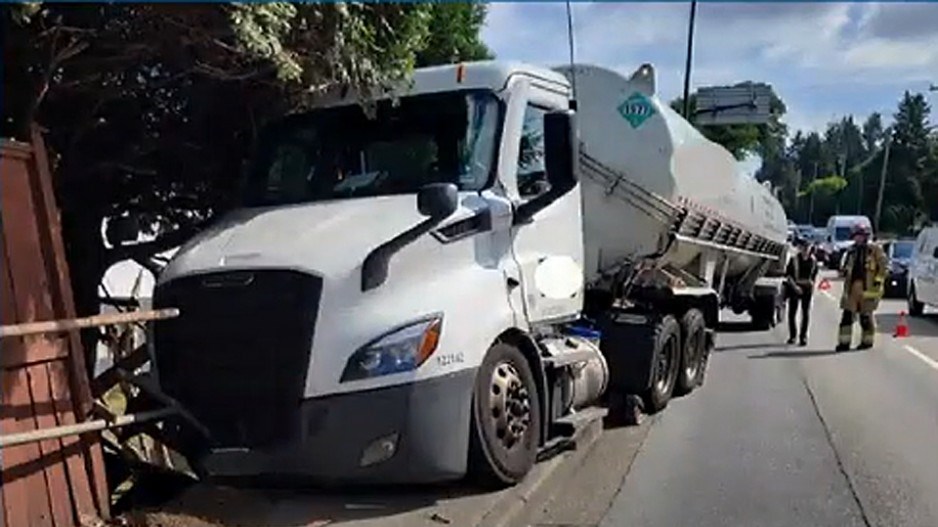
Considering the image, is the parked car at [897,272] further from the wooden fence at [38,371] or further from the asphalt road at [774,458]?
the wooden fence at [38,371]

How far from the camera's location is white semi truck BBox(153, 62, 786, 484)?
5492mm

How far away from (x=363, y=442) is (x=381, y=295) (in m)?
0.77

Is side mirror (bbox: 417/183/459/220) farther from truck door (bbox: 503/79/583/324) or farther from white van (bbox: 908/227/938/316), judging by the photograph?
white van (bbox: 908/227/938/316)

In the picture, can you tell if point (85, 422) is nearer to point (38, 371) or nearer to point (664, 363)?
point (38, 371)

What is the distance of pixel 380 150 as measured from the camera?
6711mm

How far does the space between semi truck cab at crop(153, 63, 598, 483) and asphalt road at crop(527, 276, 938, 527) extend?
691 mm

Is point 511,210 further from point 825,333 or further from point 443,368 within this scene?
point 825,333

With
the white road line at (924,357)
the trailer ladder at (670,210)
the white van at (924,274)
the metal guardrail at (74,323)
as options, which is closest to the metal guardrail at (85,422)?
the metal guardrail at (74,323)

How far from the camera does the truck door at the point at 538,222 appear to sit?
669 centimetres

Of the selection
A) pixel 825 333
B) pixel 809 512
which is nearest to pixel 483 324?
pixel 809 512

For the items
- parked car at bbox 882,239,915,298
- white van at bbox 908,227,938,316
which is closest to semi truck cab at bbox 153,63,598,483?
white van at bbox 908,227,938,316

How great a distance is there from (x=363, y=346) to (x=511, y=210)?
5.04 feet

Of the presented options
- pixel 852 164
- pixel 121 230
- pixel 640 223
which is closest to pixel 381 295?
pixel 121 230

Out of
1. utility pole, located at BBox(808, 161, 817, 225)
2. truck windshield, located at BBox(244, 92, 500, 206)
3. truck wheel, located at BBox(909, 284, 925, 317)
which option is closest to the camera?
truck windshield, located at BBox(244, 92, 500, 206)
